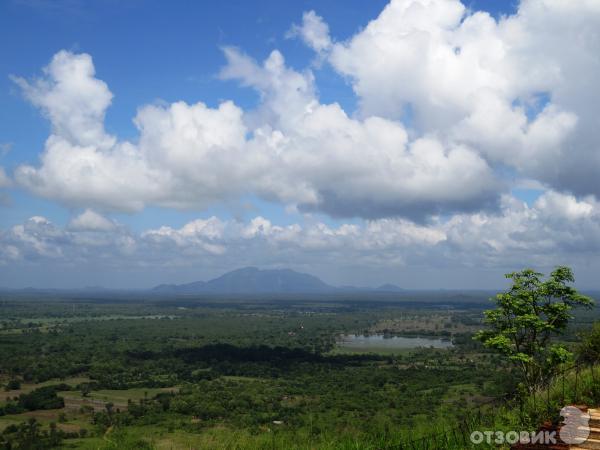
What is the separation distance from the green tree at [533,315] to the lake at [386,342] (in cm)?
13563

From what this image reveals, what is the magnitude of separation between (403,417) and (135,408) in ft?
139

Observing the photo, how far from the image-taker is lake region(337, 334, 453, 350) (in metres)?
159

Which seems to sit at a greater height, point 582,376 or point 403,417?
point 582,376

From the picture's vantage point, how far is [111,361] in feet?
410

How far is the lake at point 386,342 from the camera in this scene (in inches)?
6245

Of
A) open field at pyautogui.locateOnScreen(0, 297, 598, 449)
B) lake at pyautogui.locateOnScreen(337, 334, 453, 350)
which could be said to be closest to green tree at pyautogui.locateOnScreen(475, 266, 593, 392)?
open field at pyautogui.locateOnScreen(0, 297, 598, 449)

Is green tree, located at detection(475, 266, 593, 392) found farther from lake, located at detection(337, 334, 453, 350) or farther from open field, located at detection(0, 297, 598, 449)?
lake, located at detection(337, 334, 453, 350)

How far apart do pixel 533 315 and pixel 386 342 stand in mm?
158790

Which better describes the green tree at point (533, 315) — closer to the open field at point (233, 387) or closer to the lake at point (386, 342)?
the open field at point (233, 387)

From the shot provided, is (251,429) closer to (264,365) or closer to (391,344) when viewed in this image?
(264,365)

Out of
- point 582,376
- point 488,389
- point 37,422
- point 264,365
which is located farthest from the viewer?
point 264,365

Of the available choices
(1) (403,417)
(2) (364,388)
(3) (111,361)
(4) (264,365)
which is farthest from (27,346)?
(1) (403,417)

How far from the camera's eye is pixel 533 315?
20188mm

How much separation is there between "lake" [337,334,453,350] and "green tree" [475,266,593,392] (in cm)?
13563
